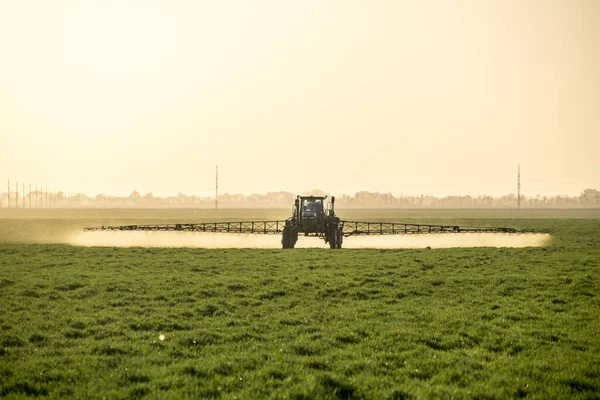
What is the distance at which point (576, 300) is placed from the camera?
17.9 meters

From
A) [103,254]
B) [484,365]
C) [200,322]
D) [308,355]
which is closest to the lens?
[484,365]

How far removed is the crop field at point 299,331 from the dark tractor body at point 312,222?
1438cm

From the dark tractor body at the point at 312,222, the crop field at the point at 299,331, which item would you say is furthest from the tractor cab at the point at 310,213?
the crop field at the point at 299,331

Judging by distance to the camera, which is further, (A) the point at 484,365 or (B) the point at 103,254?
(B) the point at 103,254

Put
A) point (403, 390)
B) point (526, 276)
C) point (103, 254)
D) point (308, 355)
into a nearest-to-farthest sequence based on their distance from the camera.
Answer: point (403, 390) < point (308, 355) < point (526, 276) < point (103, 254)

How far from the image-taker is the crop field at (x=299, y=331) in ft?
31.3

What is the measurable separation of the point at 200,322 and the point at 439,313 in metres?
7.42

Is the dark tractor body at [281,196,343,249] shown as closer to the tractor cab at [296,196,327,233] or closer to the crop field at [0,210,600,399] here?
the tractor cab at [296,196,327,233]

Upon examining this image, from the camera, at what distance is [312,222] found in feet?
135

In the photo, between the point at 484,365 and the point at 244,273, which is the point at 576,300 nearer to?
the point at 484,365

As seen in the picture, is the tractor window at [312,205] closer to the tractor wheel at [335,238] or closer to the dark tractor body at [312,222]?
the dark tractor body at [312,222]

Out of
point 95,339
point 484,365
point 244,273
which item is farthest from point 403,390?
point 244,273

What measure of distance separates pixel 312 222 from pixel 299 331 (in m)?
27.7

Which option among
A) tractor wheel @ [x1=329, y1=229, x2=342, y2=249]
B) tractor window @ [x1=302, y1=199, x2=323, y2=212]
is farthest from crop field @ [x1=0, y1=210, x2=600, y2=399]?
tractor window @ [x1=302, y1=199, x2=323, y2=212]
